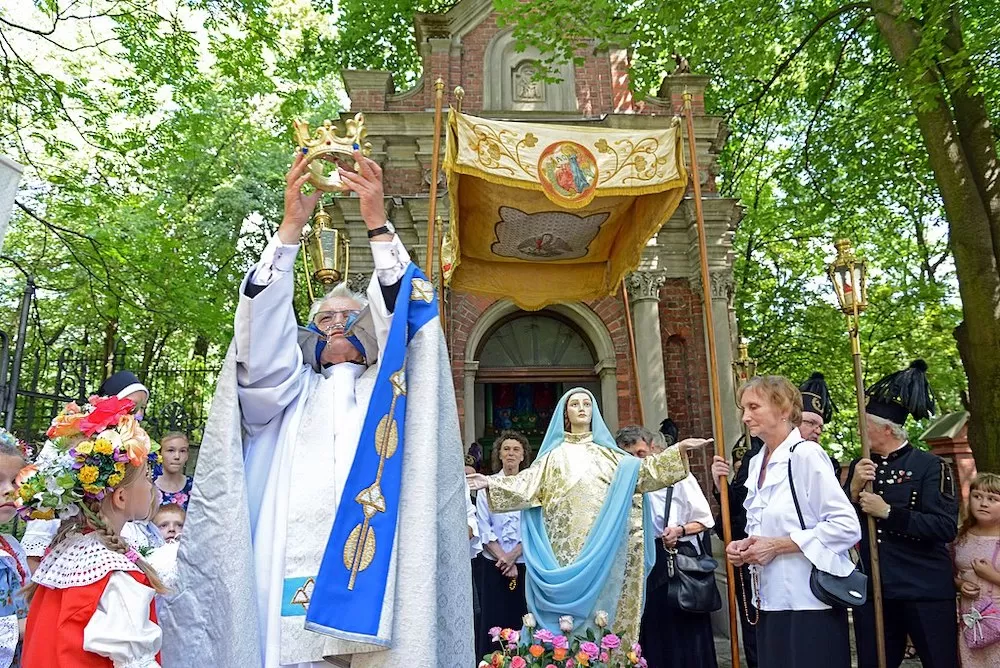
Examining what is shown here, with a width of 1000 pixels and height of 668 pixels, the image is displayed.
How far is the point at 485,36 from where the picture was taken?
1259cm

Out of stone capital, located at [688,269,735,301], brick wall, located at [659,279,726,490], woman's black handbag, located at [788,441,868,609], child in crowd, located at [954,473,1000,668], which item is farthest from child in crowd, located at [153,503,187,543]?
stone capital, located at [688,269,735,301]

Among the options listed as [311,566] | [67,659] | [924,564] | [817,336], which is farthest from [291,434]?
[817,336]

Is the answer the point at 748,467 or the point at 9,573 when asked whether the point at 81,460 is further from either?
the point at 748,467

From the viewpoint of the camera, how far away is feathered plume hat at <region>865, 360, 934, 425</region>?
476 centimetres

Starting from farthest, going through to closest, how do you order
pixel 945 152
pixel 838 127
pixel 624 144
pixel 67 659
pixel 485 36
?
pixel 485 36, pixel 838 127, pixel 945 152, pixel 624 144, pixel 67 659

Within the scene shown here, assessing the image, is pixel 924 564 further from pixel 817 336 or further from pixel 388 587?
pixel 817 336

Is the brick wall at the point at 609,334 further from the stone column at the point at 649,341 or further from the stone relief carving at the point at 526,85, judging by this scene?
the stone relief carving at the point at 526,85

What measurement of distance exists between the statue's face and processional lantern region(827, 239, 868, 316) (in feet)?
5.98

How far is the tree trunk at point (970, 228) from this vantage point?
7.04 metres

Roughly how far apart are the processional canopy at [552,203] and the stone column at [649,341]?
10.8ft

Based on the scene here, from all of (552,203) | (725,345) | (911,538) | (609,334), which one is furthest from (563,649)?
(725,345)

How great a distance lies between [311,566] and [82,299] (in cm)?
1382

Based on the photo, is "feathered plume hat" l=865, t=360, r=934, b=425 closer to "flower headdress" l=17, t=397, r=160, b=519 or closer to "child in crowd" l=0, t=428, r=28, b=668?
"flower headdress" l=17, t=397, r=160, b=519

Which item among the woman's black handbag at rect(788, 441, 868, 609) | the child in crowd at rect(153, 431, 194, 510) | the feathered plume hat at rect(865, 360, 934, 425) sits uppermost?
the feathered plume hat at rect(865, 360, 934, 425)
